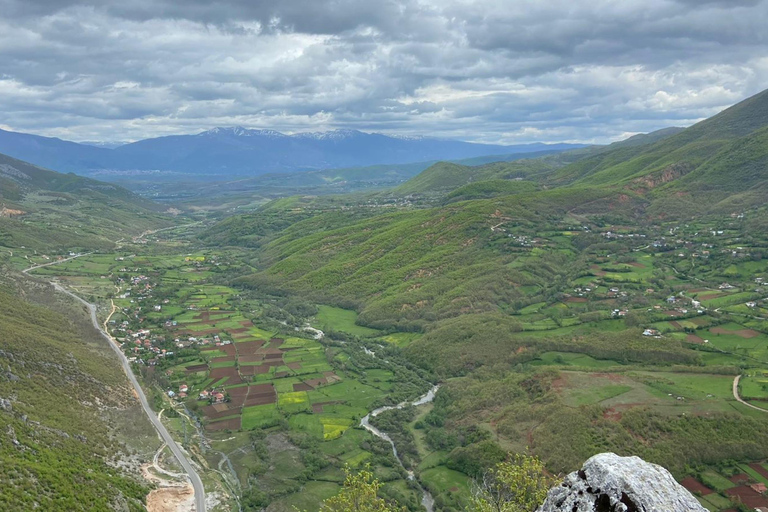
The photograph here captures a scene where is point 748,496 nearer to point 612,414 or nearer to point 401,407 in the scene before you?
point 612,414

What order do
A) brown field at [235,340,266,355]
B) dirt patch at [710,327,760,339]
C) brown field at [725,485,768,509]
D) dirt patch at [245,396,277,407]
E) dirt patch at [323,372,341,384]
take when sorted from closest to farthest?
1. brown field at [725,485,768,509]
2. dirt patch at [245,396,277,407]
3. dirt patch at [710,327,760,339]
4. dirt patch at [323,372,341,384]
5. brown field at [235,340,266,355]

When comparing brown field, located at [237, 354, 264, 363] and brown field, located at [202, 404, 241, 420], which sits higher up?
brown field, located at [237, 354, 264, 363]

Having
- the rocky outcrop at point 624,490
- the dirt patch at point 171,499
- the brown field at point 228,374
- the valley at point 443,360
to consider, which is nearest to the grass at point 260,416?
the valley at point 443,360

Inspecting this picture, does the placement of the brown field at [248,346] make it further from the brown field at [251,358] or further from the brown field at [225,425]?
the brown field at [225,425]

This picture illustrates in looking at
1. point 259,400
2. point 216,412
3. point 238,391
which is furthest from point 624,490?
point 238,391

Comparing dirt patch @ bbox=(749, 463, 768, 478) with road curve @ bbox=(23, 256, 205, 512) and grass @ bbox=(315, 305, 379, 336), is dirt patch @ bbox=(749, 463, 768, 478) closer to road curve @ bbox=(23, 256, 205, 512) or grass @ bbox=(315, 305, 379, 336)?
road curve @ bbox=(23, 256, 205, 512)

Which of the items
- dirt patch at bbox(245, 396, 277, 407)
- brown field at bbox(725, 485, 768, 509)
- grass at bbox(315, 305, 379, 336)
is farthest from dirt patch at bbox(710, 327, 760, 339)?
dirt patch at bbox(245, 396, 277, 407)

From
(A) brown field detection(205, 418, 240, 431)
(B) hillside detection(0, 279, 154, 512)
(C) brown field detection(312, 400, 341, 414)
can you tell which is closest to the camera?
(B) hillside detection(0, 279, 154, 512)
